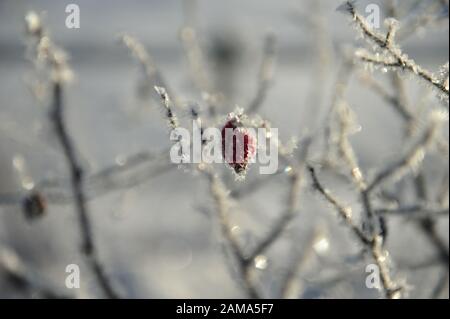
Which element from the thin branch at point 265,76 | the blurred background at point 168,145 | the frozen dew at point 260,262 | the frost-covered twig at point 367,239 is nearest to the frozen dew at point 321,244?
the blurred background at point 168,145

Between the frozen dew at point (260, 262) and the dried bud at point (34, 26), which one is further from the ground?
the dried bud at point (34, 26)

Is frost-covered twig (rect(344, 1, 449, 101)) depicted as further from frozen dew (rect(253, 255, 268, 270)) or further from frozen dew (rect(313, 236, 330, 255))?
frozen dew (rect(313, 236, 330, 255))

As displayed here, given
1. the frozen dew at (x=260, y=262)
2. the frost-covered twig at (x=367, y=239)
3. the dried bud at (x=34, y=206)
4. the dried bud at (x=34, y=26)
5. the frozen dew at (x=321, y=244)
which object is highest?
the dried bud at (x=34, y=26)

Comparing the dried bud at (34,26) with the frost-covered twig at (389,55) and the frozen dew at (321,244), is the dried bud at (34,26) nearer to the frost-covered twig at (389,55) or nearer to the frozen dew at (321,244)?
the frost-covered twig at (389,55)

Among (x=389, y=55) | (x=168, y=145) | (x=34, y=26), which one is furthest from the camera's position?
(x=168, y=145)

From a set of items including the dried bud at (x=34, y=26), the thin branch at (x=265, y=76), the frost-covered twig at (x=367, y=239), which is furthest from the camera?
the thin branch at (x=265, y=76)

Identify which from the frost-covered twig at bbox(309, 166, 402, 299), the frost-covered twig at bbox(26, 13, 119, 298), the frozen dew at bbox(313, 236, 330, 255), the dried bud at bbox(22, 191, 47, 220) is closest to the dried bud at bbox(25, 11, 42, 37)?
the frost-covered twig at bbox(26, 13, 119, 298)

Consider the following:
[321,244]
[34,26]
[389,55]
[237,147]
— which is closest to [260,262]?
[321,244]

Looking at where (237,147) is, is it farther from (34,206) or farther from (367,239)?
(34,206)
